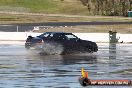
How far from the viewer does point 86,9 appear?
120500 mm

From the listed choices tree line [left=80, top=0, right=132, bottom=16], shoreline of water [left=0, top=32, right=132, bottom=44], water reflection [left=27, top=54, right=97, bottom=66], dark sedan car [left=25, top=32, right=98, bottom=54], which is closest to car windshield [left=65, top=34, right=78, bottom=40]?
dark sedan car [left=25, top=32, right=98, bottom=54]

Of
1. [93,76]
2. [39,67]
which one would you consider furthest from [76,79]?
[39,67]

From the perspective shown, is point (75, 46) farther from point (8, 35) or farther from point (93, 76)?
point (8, 35)

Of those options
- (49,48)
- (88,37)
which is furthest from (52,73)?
(88,37)

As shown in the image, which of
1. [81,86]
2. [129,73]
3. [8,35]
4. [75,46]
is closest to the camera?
[81,86]

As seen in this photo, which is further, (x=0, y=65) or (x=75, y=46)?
(x=75, y=46)

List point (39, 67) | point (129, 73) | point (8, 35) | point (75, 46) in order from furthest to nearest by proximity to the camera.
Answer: point (8, 35) < point (75, 46) < point (39, 67) < point (129, 73)

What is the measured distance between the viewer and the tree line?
112312 mm

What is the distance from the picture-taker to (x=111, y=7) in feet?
369

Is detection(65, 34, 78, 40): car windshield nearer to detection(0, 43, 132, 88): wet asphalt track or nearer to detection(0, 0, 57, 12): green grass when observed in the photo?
detection(0, 43, 132, 88): wet asphalt track

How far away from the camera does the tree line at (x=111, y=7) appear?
112312 millimetres

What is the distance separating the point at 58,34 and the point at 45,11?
8674 cm

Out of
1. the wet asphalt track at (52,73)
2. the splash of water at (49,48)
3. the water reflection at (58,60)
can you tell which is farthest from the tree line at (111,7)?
the wet asphalt track at (52,73)

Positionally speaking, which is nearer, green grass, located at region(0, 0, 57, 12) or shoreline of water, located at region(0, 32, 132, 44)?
shoreline of water, located at region(0, 32, 132, 44)
